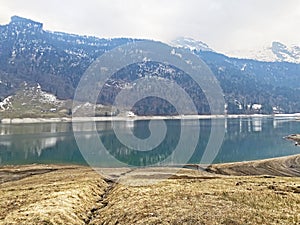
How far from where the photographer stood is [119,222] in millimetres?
31609

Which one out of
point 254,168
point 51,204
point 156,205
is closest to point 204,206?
point 156,205

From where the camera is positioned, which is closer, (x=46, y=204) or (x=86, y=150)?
(x=46, y=204)

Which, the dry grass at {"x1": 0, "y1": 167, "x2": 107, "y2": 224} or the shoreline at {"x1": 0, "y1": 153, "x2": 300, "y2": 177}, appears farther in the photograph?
the shoreline at {"x1": 0, "y1": 153, "x2": 300, "y2": 177}

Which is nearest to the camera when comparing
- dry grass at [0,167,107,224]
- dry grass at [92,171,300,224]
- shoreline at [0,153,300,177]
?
dry grass at [92,171,300,224]

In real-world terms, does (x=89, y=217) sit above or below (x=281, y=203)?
below

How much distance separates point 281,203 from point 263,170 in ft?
159

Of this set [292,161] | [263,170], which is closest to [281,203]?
[263,170]

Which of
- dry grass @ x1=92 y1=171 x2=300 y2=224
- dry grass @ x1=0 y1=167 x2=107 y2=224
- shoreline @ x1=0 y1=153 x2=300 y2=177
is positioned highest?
dry grass @ x1=92 y1=171 x2=300 y2=224

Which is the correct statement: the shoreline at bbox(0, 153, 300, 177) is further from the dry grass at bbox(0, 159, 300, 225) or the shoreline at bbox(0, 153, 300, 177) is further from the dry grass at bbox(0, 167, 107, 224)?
the dry grass at bbox(0, 159, 300, 225)

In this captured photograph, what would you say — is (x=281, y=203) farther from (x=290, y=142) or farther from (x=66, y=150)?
(x=290, y=142)

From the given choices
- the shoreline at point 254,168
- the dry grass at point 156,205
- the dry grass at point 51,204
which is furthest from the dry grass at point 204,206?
the shoreline at point 254,168

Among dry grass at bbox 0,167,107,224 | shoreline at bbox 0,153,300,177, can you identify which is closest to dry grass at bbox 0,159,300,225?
dry grass at bbox 0,167,107,224

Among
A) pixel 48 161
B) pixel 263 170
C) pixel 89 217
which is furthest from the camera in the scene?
pixel 48 161

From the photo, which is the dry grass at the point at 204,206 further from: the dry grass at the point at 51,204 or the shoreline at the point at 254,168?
the shoreline at the point at 254,168
